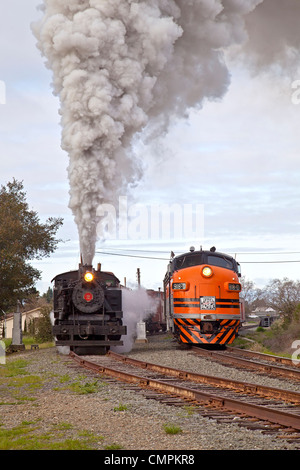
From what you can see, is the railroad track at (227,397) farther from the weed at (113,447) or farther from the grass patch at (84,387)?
the weed at (113,447)

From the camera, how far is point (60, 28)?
19.2 meters

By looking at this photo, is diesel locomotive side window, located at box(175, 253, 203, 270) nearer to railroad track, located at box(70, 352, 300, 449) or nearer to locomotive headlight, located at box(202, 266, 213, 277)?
locomotive headlight, located at box(202, 266, 213, 277)

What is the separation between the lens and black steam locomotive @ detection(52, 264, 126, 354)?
15859 mm

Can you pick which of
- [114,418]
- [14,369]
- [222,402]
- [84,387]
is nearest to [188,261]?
[14,369]

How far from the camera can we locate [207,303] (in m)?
16.5

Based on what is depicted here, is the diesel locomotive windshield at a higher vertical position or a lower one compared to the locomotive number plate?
higher

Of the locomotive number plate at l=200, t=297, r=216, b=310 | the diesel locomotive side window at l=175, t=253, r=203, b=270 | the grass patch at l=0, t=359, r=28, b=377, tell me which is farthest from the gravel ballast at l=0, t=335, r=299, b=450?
the diesel locomotive side window at l=175, t=253, r=203, b=270

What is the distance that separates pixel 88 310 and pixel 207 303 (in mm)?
3508

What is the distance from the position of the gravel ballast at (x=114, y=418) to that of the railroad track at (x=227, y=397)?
0.23m

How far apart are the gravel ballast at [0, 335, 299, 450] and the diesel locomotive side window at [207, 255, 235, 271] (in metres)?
5.94

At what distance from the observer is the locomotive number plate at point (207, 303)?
16.5m

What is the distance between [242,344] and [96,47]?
494 inches

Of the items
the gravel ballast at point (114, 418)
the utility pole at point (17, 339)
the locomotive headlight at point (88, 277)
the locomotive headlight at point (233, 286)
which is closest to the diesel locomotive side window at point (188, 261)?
the locomotive headlight at point (233, 286)

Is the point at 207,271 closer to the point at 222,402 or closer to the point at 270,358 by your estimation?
the point at 270,358
